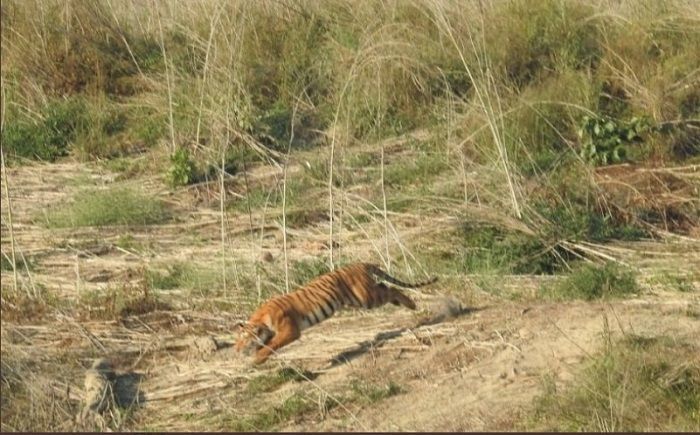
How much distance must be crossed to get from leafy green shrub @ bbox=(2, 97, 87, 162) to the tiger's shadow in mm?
4127

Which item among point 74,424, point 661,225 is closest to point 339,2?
point 661,225

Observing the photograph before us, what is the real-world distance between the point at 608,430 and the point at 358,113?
500 centimetres

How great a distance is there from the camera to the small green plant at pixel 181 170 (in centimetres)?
904

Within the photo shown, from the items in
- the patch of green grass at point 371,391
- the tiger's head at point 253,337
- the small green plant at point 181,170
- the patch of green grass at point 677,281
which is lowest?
the patch of green grass at point 677,281

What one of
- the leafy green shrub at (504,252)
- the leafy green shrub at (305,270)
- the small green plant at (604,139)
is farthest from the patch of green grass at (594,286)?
the small green plant at (604,139)

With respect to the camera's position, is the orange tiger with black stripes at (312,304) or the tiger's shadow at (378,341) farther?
the tiger's shadow at (378,341)

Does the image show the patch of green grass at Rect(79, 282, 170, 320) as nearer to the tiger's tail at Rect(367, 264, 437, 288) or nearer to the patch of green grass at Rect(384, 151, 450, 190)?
the tiger's tail at Rect(367, 264, 437, 288)

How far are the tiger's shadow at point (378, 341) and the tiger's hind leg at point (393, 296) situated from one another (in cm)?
11

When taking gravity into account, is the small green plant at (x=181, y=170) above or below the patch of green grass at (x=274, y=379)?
above

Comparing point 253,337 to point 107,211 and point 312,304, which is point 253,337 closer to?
point 312,304

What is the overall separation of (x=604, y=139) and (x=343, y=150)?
6.58 feet

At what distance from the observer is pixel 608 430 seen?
5.32m

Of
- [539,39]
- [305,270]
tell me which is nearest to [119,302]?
[305,270]

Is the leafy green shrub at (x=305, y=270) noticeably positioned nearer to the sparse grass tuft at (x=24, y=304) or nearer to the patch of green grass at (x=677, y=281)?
the sparse grass tuft at (x=24, y=304)
